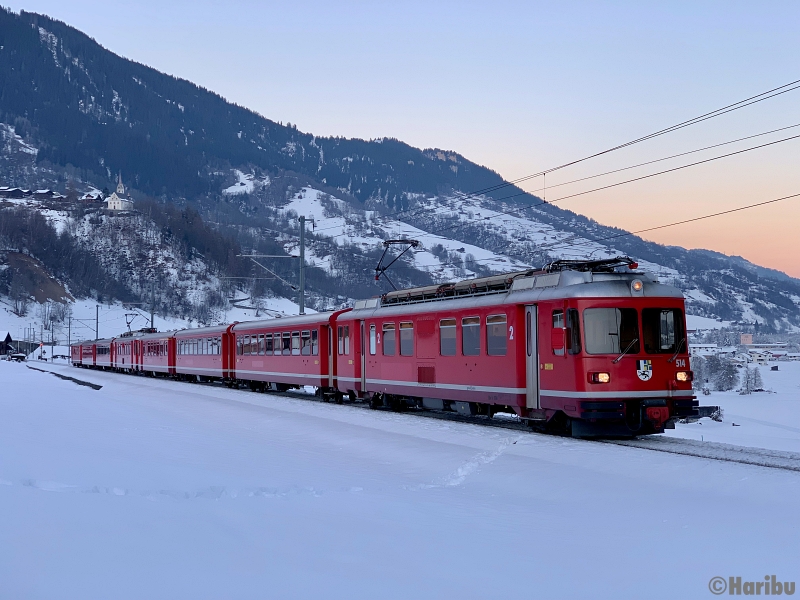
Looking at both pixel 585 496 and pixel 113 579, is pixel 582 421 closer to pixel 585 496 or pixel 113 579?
pixel 585 496

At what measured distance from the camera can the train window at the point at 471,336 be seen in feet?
63.8

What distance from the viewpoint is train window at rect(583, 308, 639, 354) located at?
16.1 metres

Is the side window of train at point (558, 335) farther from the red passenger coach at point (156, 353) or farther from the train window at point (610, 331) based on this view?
the red passenger coach at point (156, 353)

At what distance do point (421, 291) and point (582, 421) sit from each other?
801cm

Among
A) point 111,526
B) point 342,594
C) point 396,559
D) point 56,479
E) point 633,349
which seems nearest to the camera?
point 342,594

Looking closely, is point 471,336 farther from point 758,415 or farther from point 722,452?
point 758,415

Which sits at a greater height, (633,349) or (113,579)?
(633,349)

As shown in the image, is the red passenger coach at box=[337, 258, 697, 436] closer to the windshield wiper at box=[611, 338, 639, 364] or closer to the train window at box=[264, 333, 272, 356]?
the windshield wiper at box=[611, 338, 639, 364]

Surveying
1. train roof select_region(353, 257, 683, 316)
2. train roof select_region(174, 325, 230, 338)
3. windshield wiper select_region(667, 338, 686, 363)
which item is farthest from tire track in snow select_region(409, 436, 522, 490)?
train roof select_region(174, 325, 230, 338)

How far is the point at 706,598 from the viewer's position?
6.21 metres

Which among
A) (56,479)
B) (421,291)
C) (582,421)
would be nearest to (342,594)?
(56,479)

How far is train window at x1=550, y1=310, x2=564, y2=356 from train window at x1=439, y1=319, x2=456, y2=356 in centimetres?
432

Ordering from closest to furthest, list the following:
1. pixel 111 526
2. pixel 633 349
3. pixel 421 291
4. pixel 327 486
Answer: pixel 111 526 → pixel 327 486 → pixel 633 349 → pixel 421 291

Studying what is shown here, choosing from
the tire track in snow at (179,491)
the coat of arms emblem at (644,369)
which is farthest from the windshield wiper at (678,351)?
the tire track in snow at (179,491)
